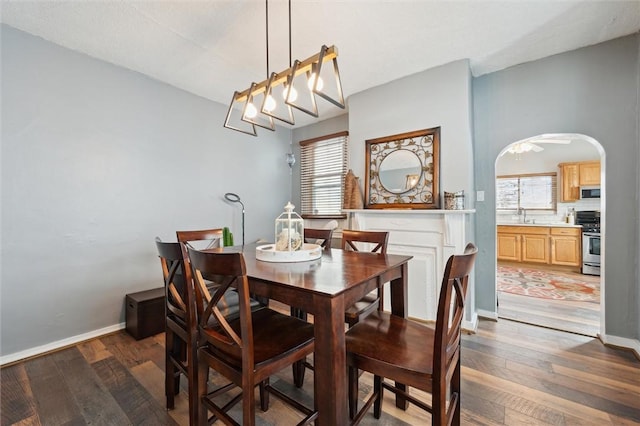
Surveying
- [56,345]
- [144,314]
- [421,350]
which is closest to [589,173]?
[421,350]

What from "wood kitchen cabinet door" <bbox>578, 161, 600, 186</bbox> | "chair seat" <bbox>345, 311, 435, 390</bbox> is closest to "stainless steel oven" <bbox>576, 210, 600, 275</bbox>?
"wood kitchen cabinet door" <bbox>578, 161, 600, 186</bbox>

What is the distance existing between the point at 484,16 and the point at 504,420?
283cm

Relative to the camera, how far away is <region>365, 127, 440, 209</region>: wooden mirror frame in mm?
2812

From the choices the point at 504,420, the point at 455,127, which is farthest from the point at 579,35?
the point at 504,420

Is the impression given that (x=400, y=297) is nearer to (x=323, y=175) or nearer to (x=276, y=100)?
(x=323, y=175)

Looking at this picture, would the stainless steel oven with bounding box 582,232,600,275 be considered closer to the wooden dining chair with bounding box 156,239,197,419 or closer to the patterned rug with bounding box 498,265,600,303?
the patterned rug with bounding box 498,265,600,303

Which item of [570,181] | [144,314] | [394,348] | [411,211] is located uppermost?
[570,181]

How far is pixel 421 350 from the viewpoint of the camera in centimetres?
117

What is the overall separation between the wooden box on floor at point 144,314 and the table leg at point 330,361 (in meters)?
1.99

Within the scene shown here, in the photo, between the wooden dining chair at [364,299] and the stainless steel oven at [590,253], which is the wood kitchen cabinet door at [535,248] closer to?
the stainless steel oven at [590,253]

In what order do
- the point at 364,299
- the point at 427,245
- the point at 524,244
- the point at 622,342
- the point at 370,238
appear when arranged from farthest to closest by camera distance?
the point at 524,244, the point at 427,245, the point at 622,342, the point at 370,238, the point at 364,299

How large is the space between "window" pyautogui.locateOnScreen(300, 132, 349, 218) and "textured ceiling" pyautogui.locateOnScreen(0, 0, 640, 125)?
1382mm

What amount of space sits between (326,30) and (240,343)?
2.42 m

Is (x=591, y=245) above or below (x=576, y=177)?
below
